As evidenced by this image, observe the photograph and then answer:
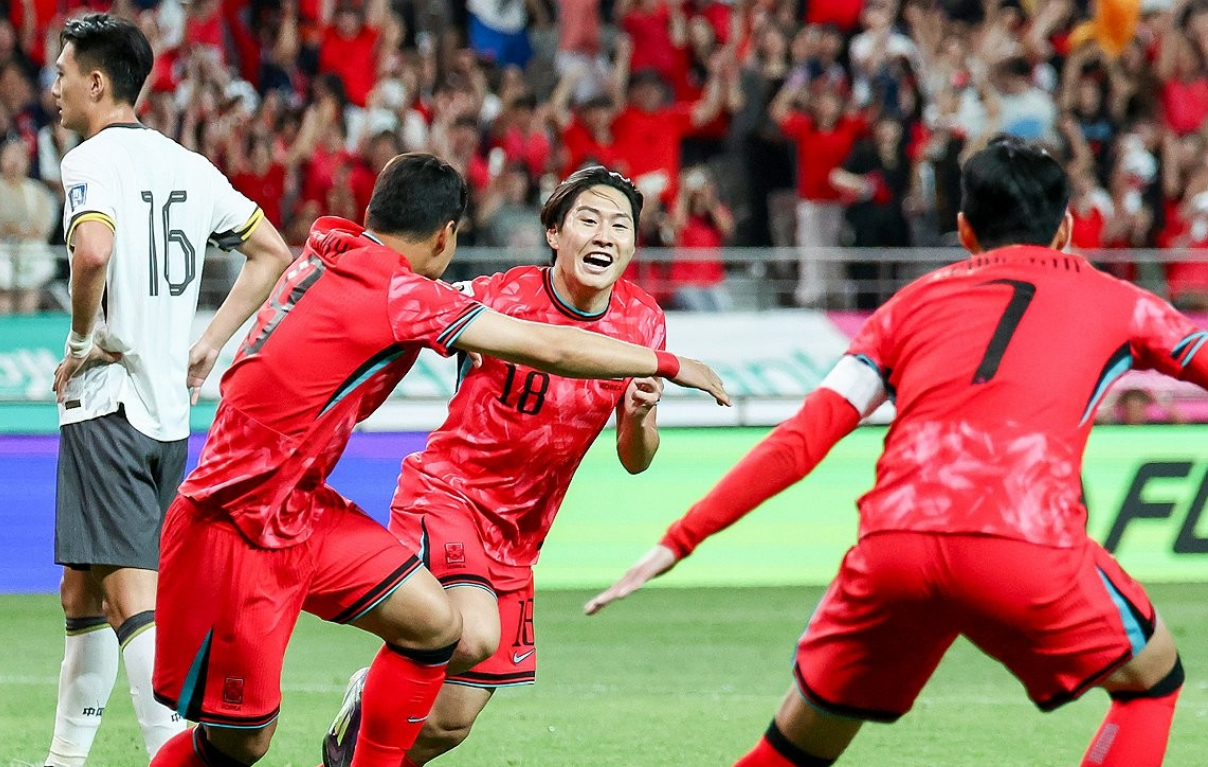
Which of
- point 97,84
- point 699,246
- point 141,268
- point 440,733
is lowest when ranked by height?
point 699,246

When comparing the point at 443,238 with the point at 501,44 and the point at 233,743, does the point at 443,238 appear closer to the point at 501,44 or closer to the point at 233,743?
the point at 233,743

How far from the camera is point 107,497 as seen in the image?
18.8 feet

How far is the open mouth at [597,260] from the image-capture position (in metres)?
5.86

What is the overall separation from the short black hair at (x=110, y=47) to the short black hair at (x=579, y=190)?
1451mm

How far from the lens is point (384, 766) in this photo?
5109 mm

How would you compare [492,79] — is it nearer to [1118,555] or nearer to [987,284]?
[1118,555]

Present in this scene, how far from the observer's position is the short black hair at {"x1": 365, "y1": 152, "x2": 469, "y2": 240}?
4.93 meters

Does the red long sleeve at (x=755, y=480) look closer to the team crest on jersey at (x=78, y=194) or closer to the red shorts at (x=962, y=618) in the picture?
the red shorts at (x=962, y=618)

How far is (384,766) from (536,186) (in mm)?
9855

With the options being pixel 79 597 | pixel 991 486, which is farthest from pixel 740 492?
pixel 79 597

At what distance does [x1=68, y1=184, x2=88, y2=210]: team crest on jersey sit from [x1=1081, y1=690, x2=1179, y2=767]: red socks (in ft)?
11.7

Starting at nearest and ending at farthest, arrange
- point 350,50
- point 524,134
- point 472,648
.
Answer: point 472,648 → point 524,134 → point 350,50

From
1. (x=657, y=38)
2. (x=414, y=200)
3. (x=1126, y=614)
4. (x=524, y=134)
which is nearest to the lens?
(x=1126, y=614)

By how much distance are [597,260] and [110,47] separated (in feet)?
5.83
